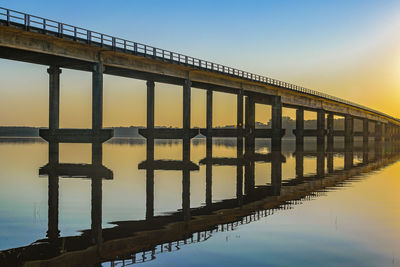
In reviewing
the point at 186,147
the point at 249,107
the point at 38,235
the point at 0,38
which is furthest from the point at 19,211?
the point at 249,107

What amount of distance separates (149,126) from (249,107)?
35182 mm

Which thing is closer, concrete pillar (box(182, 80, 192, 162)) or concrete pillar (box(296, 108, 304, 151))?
concrete pillar (box(182, 80, 192, 162))

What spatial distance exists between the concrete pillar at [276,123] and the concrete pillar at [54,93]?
45.0 metres

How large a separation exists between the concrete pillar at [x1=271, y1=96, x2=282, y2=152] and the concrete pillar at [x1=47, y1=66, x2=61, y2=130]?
45.0 metres

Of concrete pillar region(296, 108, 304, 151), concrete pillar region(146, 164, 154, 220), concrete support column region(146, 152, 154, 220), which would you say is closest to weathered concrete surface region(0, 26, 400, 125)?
concrete support column region(146, 152, 154, 220)

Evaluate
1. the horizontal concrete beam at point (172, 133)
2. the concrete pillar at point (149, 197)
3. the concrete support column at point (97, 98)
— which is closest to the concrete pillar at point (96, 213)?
the concrete pillar at point (149, 197)

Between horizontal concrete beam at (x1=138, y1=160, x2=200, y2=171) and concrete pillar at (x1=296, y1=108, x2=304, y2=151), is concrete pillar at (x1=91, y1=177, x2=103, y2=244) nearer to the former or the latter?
horizontal concrete beam at (x1=138, y1=160, x2=200, y2=171)

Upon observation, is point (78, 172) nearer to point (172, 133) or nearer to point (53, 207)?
point (53, 207)

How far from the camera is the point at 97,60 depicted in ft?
145

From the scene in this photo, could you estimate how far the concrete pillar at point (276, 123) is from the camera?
274 feet

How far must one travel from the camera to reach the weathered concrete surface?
3732cm

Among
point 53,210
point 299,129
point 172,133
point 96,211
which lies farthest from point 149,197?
point 299,129

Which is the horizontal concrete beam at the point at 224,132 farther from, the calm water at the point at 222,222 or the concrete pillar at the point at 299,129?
the calm water at the point at 222,222

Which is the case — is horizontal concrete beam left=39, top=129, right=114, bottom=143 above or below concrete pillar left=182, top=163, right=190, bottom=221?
above
